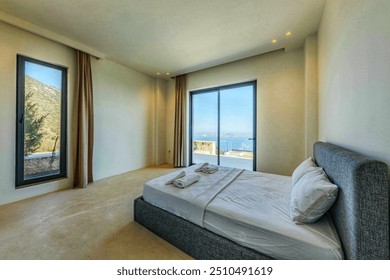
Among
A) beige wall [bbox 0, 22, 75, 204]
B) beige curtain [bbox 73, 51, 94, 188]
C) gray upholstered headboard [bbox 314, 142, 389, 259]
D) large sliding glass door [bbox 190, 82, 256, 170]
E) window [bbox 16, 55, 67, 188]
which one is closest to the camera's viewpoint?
gray upholstered headboard [bbox 314, 142, 389, 259]

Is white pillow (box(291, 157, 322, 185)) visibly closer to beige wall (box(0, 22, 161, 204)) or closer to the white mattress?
the white mattress

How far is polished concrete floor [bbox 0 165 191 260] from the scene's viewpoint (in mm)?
1378

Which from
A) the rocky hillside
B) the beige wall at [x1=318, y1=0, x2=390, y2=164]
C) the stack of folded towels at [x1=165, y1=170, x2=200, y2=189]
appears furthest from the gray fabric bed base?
the rocky hillside

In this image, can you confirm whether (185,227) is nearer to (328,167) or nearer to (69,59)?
(328,167)

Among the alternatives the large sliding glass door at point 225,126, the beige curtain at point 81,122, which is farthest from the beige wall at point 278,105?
the beige curtain at point 81,122

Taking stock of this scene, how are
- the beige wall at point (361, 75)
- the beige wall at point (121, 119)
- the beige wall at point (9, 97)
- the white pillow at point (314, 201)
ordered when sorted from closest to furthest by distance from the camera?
the beige wall at point (361, 75) < the white pillow at point (314, 201) < the beige wall at point (9, 97) < the beige wall at point (121, 119)

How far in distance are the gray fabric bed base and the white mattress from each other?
0.15 feet

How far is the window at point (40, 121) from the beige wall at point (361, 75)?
403 cm

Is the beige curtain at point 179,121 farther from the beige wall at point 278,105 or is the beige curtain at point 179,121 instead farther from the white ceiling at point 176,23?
the beige wall at point 278,105

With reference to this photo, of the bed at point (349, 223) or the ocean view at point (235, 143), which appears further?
the ocean view at point (235, 143)

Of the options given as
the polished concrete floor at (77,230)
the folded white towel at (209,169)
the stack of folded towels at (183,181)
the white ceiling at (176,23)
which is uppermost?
the white ceiling at (176,23)

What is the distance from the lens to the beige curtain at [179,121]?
4.41 m

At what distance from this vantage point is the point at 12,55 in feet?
7.50
